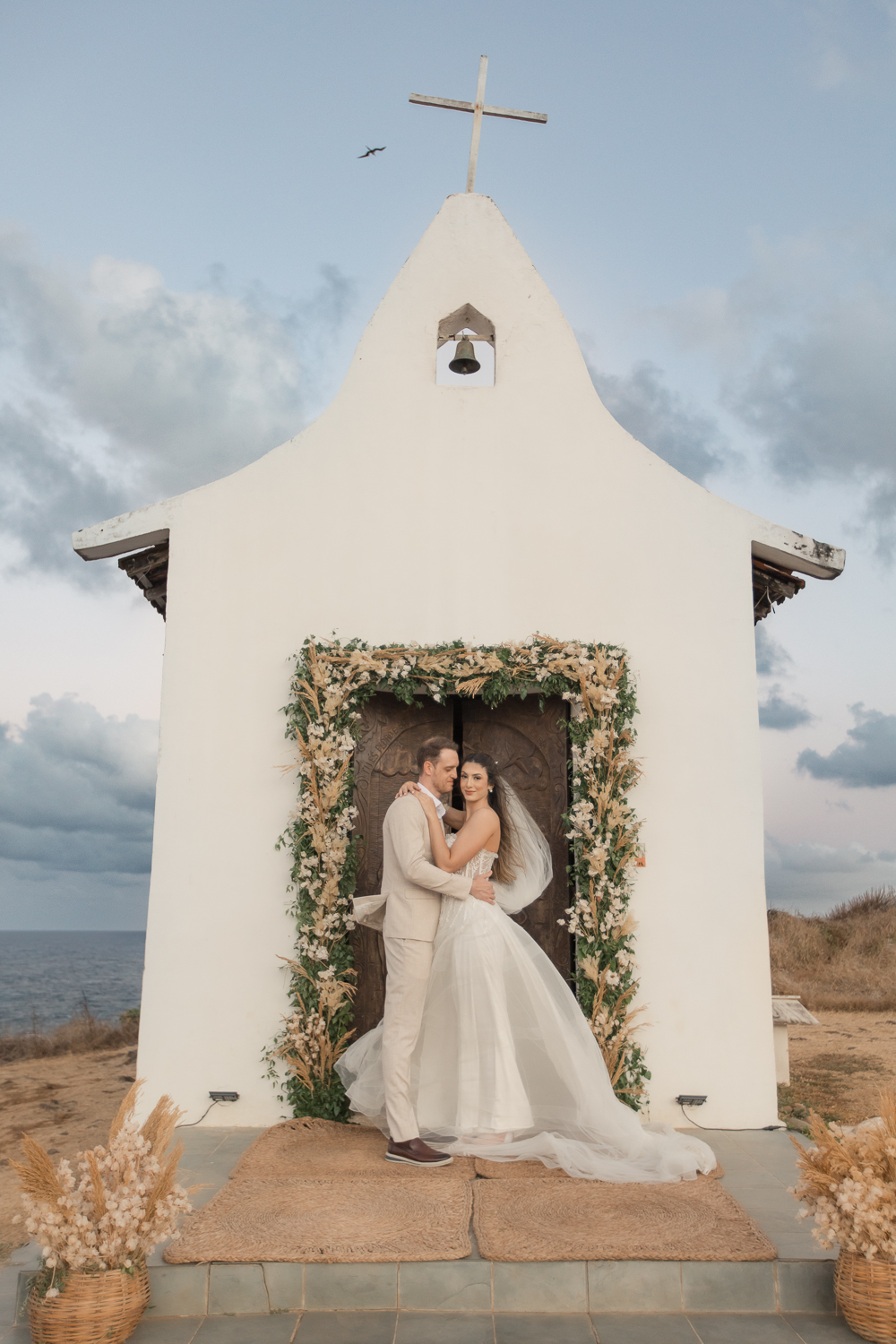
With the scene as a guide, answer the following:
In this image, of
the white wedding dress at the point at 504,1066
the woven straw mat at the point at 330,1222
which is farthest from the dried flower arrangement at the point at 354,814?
the woven straw mat at the point at 330,1222

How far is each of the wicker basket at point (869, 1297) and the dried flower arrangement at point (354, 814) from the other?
2.24 meters

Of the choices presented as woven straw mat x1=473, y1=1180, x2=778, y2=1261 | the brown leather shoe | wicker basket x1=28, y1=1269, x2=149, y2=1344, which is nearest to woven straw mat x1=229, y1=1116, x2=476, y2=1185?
the brown leather shoe

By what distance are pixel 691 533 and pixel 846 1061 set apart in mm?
7119

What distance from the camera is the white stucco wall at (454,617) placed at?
18.2 ft

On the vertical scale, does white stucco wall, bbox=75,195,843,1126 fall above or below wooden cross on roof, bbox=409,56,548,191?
below

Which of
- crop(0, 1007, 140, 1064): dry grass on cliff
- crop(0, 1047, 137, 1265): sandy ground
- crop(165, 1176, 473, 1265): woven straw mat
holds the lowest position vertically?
crop(0, 1007, 140, 1064): dry grass on cliff

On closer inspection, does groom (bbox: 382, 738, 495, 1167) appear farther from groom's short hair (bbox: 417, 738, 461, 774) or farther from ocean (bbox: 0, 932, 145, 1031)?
ocean (bbox: 0, 932, 145, 1031)

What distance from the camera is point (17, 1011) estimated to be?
3278 cm

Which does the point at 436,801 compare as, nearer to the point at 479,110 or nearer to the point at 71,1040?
the point at 479,110

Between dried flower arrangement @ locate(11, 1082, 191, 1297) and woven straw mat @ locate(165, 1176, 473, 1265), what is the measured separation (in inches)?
14.6

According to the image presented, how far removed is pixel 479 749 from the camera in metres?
6.06

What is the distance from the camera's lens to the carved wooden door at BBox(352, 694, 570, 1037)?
19.3 feet

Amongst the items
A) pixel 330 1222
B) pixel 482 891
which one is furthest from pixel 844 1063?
pixel 330 1222

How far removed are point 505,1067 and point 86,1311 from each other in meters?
2.32
